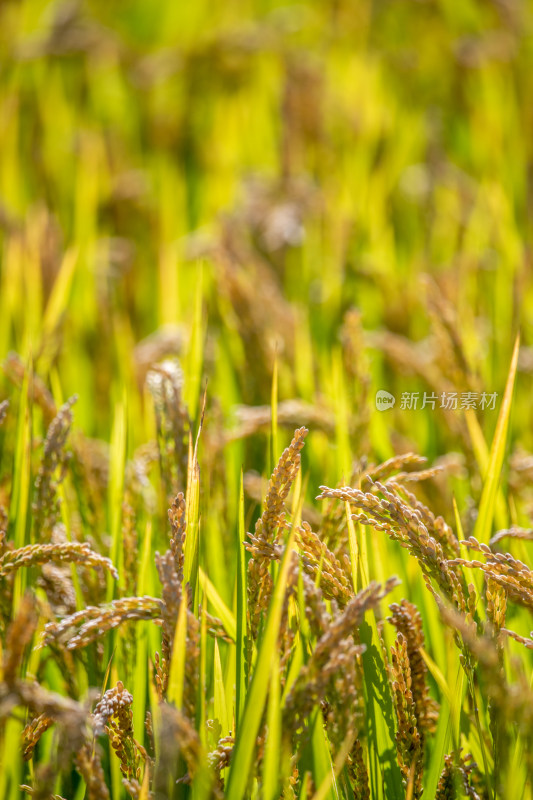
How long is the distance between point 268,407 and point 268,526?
0.36 metres

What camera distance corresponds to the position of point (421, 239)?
1.60 m

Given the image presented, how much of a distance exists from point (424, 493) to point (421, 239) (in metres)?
0.91

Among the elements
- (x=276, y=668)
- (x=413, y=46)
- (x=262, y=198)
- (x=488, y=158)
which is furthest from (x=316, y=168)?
(x=276, y=668)

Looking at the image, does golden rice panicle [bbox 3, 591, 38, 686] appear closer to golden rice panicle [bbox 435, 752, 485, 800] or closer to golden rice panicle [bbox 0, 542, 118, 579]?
golden rice panicle [bbox 0, 542, 118, 579]

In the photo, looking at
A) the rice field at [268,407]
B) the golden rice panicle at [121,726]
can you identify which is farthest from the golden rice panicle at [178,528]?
the golden rice panicle at [121,726]

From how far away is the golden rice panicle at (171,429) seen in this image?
0.67 meters

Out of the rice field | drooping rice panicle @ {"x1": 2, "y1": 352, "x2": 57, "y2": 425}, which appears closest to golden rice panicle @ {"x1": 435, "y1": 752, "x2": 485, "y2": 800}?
the rice field

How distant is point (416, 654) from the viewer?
56cm

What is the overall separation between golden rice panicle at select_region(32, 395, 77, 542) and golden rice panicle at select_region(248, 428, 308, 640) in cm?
24

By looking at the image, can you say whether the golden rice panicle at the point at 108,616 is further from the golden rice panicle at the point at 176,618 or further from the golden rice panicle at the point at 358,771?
the golden rice panicle at the point at 358,771

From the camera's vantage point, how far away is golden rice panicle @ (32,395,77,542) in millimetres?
633

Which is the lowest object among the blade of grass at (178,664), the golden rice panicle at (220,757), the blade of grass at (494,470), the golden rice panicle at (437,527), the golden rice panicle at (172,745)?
the golden rice panicle at (220,757)

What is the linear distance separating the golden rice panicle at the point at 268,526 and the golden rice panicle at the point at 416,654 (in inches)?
4.2

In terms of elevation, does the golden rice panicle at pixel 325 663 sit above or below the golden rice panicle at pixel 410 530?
below
